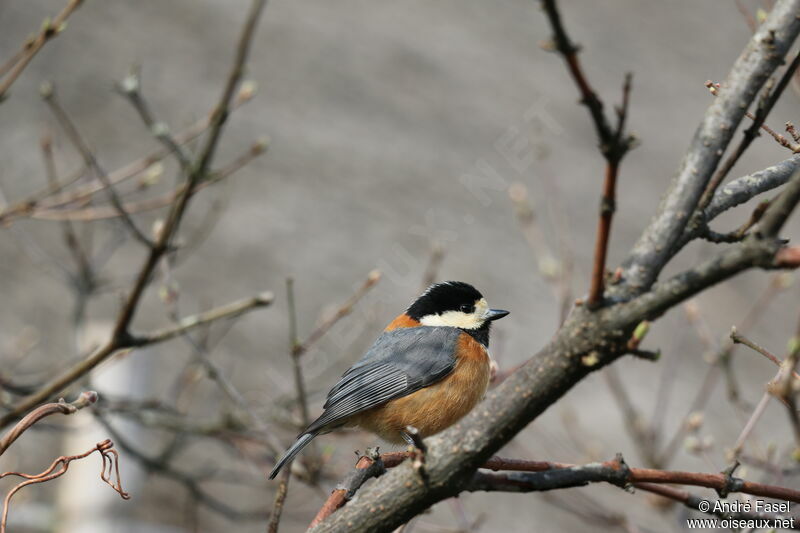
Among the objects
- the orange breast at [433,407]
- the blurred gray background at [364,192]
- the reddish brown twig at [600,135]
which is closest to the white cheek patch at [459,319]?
the orange breast at [433,407]

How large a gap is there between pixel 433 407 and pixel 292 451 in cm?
Result: 82

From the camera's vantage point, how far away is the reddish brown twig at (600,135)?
1.35 m

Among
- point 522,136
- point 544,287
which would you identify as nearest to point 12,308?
point 522,136

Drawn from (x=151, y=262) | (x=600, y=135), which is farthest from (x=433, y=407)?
(x=600, y=135)

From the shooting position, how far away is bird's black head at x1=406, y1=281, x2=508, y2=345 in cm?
415

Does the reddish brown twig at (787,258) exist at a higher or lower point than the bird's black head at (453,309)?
higher

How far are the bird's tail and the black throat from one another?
109cm

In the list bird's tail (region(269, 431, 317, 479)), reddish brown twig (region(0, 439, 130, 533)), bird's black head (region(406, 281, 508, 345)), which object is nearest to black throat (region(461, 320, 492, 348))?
bird's black head (region(406, 281, 508, 345))

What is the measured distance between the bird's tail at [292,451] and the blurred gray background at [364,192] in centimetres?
110

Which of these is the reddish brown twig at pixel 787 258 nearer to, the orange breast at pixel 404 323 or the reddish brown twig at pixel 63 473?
the reddish brown twig at pixel 63 473

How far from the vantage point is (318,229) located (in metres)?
8.21

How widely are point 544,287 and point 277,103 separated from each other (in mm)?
3373

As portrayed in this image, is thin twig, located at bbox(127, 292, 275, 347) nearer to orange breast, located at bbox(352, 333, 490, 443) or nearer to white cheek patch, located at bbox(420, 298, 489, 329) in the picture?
orange breast, located at bbox(352, 333, 490, 443)

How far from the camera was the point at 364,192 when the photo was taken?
29.0 ft
